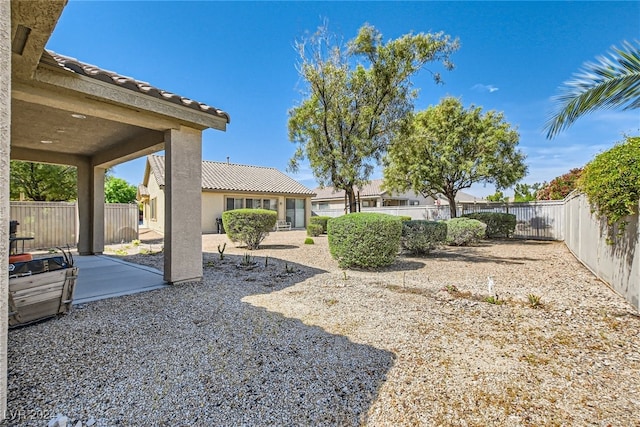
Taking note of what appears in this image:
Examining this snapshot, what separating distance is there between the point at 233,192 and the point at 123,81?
1591 cm

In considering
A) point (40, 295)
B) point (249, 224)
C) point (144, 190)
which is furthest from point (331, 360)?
point (144, 190)

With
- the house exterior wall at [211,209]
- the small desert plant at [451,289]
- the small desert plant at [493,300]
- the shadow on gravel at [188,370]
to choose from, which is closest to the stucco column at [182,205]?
the shadow on gravel at [188,370]

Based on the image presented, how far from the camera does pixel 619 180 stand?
4770 millimetres

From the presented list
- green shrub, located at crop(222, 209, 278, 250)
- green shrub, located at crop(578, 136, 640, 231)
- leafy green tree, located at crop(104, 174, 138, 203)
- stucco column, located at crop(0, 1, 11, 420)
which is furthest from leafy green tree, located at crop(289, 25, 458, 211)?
leafy green tree, located at crop(104, 174, 138, 203)

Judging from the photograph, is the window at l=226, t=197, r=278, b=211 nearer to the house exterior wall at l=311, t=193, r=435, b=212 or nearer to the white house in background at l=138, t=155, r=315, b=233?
the white house in background at l=138, t=155, r=315, b=233

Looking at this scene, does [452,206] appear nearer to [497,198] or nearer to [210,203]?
[210,203]

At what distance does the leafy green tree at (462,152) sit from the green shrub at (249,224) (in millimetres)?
7894

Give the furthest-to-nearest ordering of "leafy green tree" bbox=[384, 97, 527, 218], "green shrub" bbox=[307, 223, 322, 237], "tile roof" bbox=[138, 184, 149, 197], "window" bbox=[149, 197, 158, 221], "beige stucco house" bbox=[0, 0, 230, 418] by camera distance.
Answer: "tile roof" bbox=[138, 184, 149, 197], "window" bbox=[149, 197, 158, 221], "green shrub" bbox=[307, 223, 322, 237], "leafy green tree" bbox=[384, 97, 527, 218], "beige stucco house" bbox=[0, 0, 230, 418]

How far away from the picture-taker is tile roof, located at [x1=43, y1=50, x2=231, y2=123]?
13.8 feet

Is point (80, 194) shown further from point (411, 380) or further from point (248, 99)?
point (411, 380)

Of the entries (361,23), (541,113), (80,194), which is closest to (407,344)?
(541,113)

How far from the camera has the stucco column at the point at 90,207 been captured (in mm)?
9680

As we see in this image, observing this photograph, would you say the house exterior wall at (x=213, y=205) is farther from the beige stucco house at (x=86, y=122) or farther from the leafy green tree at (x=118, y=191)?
the leafy green tree at (x=118, y=191)

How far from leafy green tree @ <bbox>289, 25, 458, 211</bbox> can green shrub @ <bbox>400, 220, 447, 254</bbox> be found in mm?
2222
